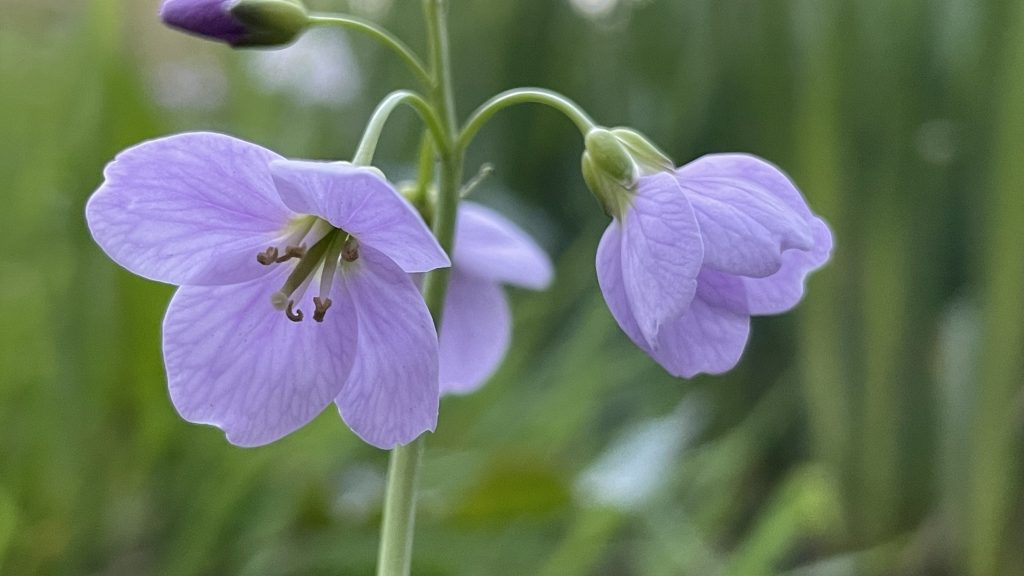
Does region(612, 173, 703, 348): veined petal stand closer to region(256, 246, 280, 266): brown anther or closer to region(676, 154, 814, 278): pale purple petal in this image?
region(676, 154, 814, 278): pale purple petal

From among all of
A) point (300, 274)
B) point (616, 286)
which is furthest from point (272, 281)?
point (616, 286)

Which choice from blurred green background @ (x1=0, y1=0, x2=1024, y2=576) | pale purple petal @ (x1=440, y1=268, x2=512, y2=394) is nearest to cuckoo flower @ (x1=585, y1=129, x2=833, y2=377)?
pale purple petal @ (x1=440, y1=268, x2=512, y2=394)

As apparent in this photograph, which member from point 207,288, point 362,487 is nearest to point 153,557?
point 362,487

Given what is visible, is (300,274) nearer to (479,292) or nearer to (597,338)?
(479,292)

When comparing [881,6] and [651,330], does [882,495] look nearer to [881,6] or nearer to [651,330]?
[881,6]

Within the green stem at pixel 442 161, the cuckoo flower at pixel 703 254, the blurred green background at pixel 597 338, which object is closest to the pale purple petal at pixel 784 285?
the cuckoo flower at pixel 703 254

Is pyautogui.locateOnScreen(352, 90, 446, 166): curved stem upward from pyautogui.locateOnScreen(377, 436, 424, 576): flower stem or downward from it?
upward
